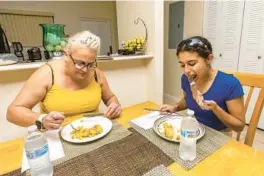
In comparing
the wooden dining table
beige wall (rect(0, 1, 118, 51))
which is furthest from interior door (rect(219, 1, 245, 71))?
beige wall (rect(0, 1, 118, 51))

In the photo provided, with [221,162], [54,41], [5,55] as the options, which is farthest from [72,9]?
[221,162]

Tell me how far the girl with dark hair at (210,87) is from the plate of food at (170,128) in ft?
0.45

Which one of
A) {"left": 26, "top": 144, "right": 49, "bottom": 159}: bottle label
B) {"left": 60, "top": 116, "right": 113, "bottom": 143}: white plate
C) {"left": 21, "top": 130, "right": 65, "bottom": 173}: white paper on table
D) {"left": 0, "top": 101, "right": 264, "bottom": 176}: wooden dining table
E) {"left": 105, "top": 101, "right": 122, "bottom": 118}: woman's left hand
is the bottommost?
{"left": 0, "top": 101, "right": 264, "bottom": 176}: wooden dining table

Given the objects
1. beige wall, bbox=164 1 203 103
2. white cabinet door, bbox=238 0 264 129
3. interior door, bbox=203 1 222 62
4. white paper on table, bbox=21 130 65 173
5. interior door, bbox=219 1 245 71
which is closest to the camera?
white paper on table, bbox=21 130 65 173

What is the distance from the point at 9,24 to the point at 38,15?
2.00 feet

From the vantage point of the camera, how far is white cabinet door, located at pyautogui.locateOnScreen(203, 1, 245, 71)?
7.46ft

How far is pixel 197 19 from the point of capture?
2779 millimetres

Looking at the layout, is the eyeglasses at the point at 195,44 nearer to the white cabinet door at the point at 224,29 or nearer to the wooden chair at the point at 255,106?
the wooden chair at the point at 255,106

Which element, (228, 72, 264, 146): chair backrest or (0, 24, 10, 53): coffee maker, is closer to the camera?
(228, 72, 264, 146): chair backrest

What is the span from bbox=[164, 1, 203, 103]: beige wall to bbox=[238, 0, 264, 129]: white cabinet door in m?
0.69

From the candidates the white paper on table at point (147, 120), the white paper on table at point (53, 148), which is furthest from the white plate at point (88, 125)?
the white paper on table at point (147, 120)

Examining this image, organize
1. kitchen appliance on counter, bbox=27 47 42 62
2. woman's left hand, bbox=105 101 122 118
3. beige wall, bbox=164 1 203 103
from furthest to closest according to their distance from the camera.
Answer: beige wall, bbox=164 1 203 103
kitchen appliance on counter, bbox=27 47 42 62
woman's left hand, bbox=105 101 122 118

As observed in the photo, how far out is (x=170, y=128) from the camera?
0.89 m

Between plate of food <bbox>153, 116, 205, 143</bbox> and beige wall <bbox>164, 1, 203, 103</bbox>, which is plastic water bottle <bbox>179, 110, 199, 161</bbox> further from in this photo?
beige wall <bbox>164, 1, 203, 103</bbox>
